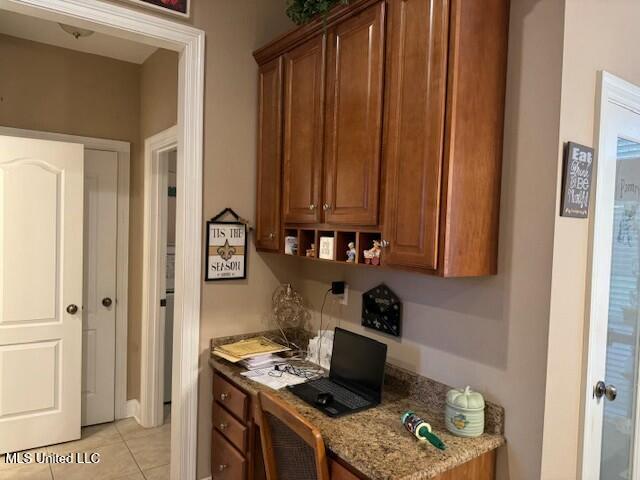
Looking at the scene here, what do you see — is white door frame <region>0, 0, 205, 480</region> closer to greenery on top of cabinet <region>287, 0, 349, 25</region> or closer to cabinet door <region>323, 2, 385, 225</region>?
greenery on top of cabinet <region>287, 0, 349, 25</region>

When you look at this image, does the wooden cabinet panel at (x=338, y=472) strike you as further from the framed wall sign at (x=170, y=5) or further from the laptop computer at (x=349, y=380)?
the framed wall sign at (x=170, y=5)

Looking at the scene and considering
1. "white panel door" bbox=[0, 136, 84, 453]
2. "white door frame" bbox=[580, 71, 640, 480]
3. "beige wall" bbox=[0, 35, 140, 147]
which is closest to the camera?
"white door frame" bbox=[580, 71, 640, 480]

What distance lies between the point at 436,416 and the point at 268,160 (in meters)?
1.47

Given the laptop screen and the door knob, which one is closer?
the door knob

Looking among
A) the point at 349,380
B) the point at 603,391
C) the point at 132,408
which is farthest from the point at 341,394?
the point at 132,408

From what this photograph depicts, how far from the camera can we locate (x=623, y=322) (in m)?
1.85

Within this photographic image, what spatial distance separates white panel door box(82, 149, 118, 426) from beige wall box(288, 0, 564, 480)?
271cm

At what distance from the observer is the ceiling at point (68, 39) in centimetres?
278

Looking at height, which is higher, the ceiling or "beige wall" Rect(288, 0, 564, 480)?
the ceiling

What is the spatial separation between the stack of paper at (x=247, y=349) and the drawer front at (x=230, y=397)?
0.41ft

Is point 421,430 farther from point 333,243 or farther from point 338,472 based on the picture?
point 333,243

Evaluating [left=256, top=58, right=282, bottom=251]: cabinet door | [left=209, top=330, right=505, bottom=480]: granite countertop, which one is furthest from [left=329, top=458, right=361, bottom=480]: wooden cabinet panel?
[left=256, top=58, right=282, bottom=251]: cabinet door

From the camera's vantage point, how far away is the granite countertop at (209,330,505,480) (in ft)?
4.41

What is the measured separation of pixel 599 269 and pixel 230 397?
168 centimetres
